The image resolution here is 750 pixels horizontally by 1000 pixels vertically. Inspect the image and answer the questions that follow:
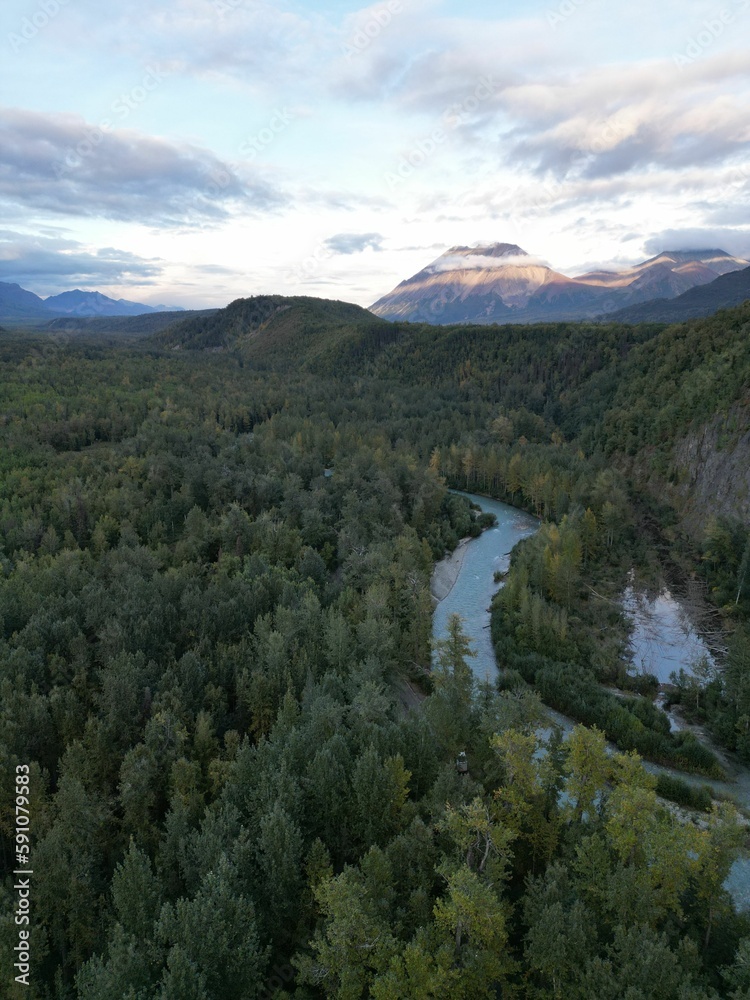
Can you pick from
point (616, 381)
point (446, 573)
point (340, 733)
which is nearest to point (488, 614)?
point (446, 573)

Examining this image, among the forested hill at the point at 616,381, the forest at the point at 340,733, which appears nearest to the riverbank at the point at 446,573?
the forest at the point at 340,733

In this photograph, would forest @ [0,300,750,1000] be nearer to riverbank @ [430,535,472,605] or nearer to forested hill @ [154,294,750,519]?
forested hill @ [154,294,750,519]

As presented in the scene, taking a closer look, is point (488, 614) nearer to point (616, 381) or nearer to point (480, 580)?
point (480, 580)

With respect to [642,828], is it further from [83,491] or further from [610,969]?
[83,491]

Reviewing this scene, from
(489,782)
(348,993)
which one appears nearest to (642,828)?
(489,782)

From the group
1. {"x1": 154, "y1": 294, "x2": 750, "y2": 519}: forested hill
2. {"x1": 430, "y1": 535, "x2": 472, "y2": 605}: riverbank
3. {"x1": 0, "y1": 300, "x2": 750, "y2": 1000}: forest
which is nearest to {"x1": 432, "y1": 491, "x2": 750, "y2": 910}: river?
{"x1": 430, "y1": 535, "x2": 472, "y2": 605}: riverbank

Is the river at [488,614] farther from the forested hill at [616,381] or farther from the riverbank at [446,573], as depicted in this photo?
the forested hill at [616,381]
